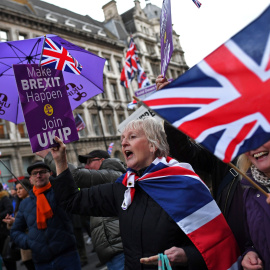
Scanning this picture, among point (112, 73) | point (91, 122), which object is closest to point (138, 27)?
point (112, 73)

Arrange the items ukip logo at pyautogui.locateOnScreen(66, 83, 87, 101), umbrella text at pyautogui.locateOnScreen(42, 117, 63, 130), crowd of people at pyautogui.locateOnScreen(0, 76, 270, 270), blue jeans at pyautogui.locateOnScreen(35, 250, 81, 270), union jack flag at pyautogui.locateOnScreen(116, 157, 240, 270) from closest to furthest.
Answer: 1. crowd of people at pyautogui.locateOnScreen(0, 76, 270, 270)
2. union jack flag at pyautogui.locateOnScreen(116, 157, 240, 270)
3. umbrella text at pyautogui.locateOnScreen(42, 117, 63, 130)
4. blue jeans at pyautogui.locateOnScreen(35, 250, 81, 270)
5. ukip logo at pyautogui.locateOnScreen(66, 83, 87, 101)

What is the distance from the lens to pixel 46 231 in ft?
11.9

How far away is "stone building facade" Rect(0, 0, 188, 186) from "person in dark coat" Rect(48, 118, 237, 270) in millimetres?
19749

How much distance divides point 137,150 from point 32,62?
180 cm

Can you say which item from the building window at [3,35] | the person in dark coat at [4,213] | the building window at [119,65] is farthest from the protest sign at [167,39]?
the building window at [119,65]

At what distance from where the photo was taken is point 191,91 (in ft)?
5.14

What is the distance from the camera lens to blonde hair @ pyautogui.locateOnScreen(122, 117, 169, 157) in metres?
2.36

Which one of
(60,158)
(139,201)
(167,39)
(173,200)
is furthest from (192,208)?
(167,39)

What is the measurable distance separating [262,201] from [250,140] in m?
0.46

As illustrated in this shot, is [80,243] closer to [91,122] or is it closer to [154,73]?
[91,122]

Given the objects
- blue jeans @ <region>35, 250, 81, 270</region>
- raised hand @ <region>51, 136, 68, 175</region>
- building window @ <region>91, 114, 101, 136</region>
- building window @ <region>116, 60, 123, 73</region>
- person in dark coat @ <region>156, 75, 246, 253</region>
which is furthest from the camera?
building window @ <region>116, 60, 123, 73</region>

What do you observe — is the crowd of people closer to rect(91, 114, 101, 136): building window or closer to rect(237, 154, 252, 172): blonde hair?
rect(237, 154, 252, 172): blonde hair

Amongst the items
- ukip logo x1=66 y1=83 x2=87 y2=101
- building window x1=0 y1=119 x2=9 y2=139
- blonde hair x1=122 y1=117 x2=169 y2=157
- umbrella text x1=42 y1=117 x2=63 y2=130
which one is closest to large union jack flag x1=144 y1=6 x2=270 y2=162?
blonde hair x1=122 y1=117 x2=169 y2=157

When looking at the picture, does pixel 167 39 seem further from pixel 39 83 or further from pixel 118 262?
pixel 118 262
